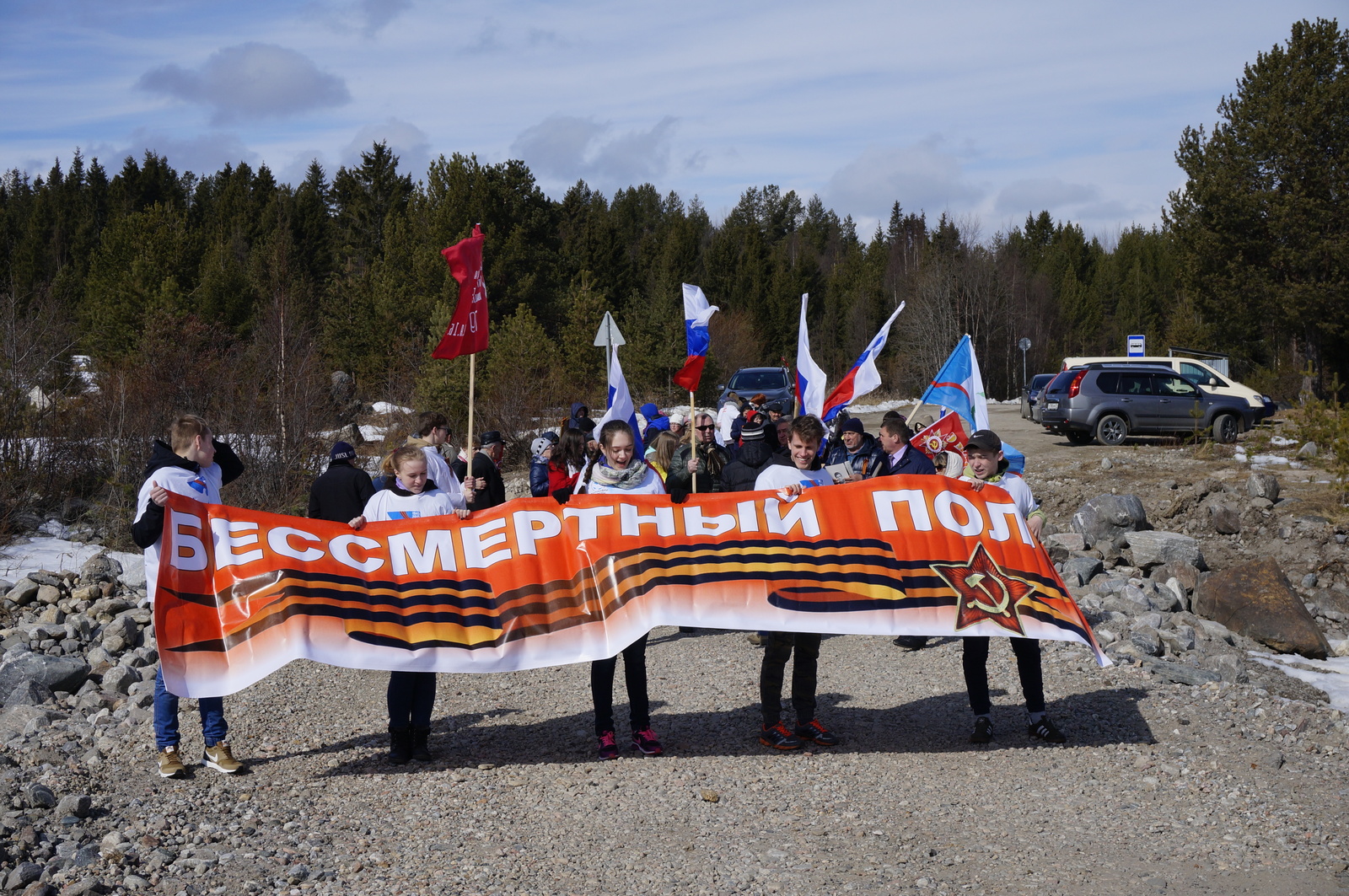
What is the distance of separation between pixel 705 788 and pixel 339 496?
3.15 m

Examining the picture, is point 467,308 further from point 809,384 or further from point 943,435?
point 943,435

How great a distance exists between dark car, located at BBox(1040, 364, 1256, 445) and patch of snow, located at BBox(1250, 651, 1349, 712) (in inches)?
524

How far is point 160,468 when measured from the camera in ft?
20.2

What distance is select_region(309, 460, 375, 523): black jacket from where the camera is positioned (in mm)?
7258

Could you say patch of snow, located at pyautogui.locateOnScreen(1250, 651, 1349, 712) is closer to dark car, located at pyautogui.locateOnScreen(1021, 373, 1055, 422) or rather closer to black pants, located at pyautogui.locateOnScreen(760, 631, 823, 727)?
black pants, located at pyautogui.locateOnScreen(760, 631, 823, 727)

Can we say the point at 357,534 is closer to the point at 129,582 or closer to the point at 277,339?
the point at 129,582

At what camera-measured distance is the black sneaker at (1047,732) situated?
672cm

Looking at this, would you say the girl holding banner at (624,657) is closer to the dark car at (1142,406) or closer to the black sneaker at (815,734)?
the black sneaker at (815,734)

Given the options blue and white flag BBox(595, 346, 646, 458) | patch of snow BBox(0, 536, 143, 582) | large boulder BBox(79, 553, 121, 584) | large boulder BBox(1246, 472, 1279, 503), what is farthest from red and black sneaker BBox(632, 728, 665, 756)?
large boulder BBox(1246, 472, 1279, 503)

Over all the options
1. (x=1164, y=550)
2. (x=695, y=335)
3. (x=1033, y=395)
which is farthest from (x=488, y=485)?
(x=1033, y=395)

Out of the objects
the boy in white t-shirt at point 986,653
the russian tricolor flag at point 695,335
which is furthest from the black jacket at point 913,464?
the russian tricolor flag at point 695,335

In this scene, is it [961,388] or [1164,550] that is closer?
[961,388]

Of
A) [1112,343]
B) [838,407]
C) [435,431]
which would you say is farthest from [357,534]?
[1112,343]

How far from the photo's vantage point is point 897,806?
573cm
